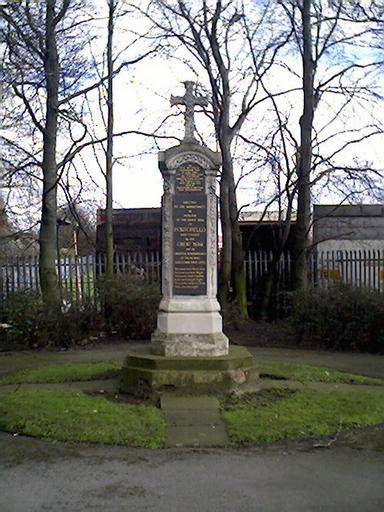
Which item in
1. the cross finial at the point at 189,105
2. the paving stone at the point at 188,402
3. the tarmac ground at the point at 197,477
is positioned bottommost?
the tarmac ground at the point at 197,477

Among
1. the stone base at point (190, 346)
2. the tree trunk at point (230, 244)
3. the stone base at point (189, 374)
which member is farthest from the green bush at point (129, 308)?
the stone base at point (189, 374)

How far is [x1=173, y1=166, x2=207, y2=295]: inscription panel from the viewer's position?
8.52m

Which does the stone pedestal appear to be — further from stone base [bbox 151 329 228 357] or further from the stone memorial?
stone base [bbox 151 329 228 357]

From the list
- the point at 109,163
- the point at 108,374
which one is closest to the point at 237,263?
the point at 109,163

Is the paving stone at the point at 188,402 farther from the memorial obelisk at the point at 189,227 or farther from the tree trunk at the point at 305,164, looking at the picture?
the tree trunk at the point at 305,164

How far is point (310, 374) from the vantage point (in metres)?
9.20

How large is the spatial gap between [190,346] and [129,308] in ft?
17.9

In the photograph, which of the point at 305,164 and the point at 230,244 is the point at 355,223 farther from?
the point at 230,244

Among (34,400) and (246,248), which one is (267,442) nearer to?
(34,400)

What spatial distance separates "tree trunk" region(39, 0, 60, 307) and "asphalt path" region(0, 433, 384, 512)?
8.59 meters

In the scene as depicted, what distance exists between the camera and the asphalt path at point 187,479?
4652mm

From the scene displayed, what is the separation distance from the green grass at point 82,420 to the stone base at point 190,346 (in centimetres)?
121

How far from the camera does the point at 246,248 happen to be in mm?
19438

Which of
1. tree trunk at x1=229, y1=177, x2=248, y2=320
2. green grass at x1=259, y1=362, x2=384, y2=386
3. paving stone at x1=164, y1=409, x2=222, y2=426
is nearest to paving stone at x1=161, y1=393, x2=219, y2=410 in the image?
paving stone at x1=164, y1=409, x2=222, y2=426
